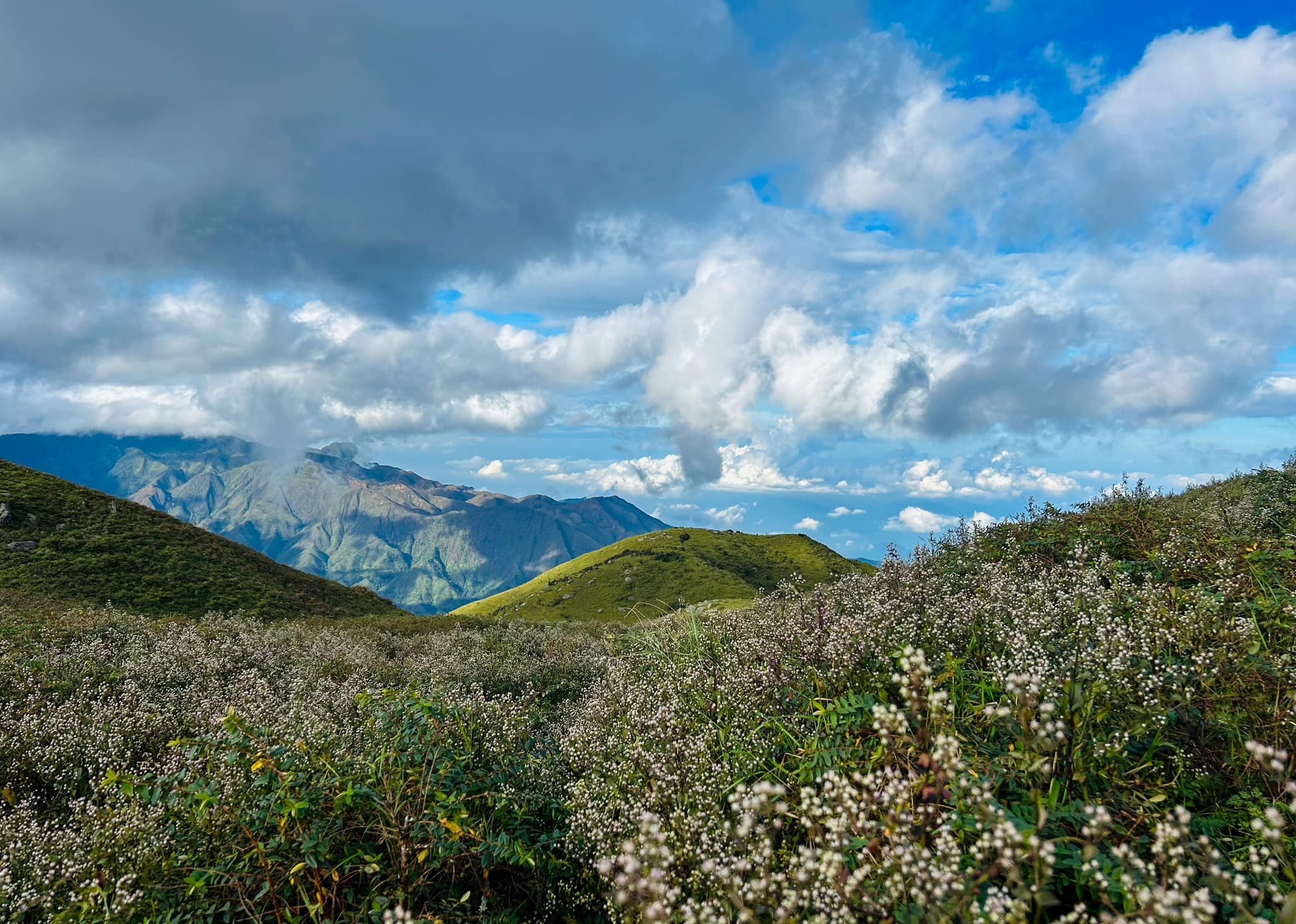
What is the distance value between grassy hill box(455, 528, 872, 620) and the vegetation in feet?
323

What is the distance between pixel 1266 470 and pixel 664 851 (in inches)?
974

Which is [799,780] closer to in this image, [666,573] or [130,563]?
[130,563]

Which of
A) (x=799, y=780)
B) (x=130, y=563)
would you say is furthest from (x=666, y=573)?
(x=799, y=780)

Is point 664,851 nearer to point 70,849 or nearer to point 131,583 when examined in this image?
point 70,849

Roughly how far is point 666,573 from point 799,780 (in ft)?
407

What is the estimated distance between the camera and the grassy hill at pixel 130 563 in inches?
1620

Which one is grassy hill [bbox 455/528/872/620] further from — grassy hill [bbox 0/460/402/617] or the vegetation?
the vegetation

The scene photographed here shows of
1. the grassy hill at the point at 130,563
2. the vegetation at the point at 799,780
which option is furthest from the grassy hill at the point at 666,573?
the vegetation at the point at 799,780

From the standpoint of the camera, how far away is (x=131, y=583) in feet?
142

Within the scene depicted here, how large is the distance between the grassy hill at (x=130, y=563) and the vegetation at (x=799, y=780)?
39257 millimetres

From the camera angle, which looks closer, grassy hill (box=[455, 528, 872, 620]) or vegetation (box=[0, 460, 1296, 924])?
vegetation (box=[0, 460, 1296, 924])

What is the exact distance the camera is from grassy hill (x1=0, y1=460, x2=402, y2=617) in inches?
1620

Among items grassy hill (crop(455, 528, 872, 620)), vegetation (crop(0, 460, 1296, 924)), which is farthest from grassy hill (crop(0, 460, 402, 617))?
grassy hill (crop(455, 528, 872, 620))

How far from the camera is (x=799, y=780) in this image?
20.6ft
